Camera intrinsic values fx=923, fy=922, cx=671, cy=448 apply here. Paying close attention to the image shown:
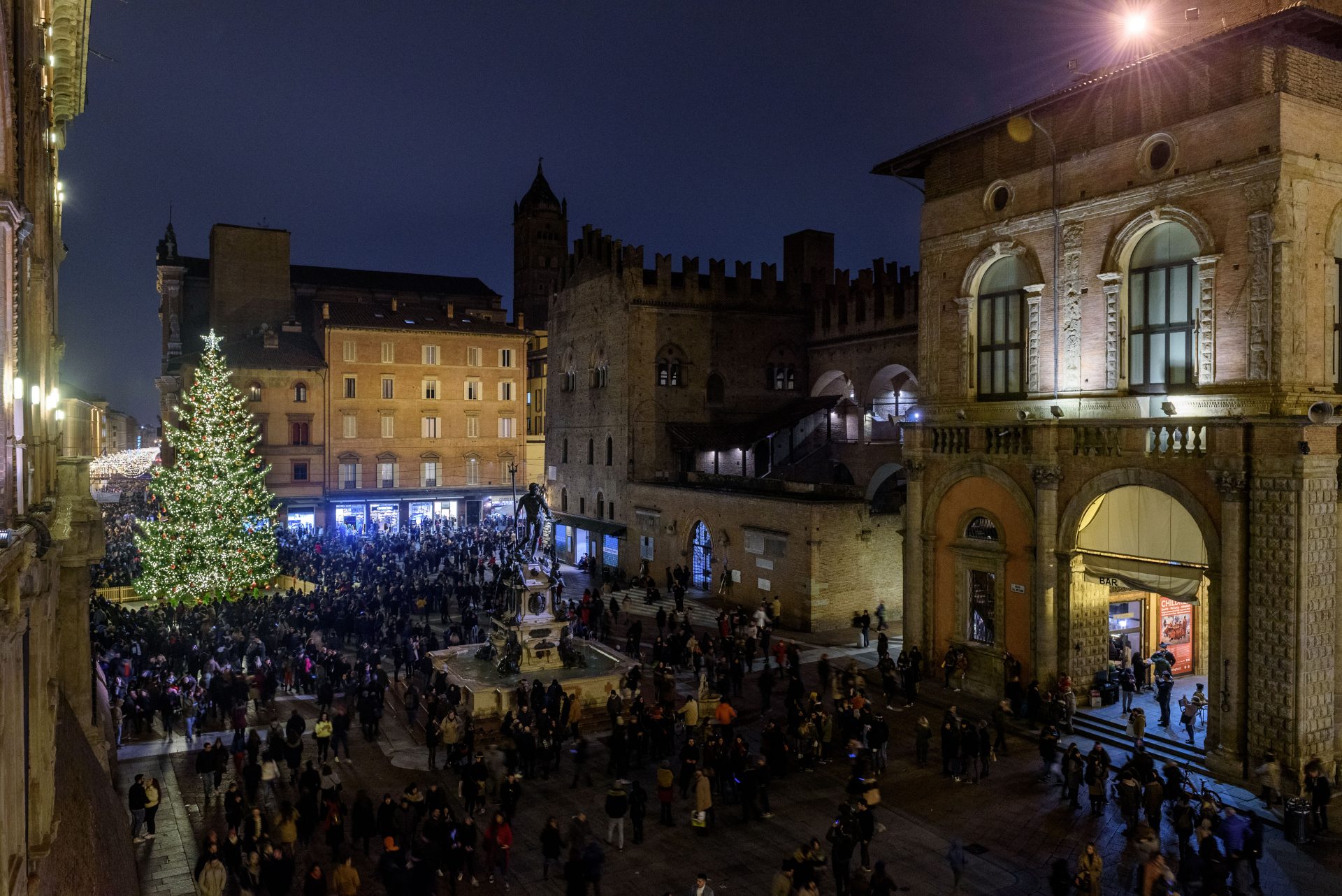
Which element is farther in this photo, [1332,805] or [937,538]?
[937,538]

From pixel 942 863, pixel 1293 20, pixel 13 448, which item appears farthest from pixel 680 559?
pixel 13 448

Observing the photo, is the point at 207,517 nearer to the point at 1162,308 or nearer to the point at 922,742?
the point at 922,742

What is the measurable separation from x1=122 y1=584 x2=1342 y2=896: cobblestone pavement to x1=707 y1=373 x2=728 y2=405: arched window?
81.3 feet

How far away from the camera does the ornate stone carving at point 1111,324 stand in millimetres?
18703

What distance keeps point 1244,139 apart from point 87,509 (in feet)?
64.3

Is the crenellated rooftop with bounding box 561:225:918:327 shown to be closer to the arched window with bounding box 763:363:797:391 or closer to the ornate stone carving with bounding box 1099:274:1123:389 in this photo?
the arched window with bounding box 763:363:797:391

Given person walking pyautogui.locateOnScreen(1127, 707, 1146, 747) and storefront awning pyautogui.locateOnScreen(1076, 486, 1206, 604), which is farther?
storefront awning pyautogui.locateOnScreen(1076, 486, 1206, 604)

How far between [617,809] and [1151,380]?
43.3 feet

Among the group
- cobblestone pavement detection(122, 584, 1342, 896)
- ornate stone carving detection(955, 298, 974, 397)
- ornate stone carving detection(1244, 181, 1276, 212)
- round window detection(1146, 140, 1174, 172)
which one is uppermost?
round window detection(1146, 140, 1174, 172)

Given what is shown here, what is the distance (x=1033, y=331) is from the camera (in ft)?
66.9

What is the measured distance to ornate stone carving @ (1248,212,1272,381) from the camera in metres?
15.9

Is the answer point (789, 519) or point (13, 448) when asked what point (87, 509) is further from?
point (789, 519)

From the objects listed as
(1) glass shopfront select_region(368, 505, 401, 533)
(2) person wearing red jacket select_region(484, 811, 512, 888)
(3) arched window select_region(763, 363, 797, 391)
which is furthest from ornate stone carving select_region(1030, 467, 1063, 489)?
(1) glass shopfront select_region(368, 505, 401, 533)

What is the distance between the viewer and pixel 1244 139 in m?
16.2
